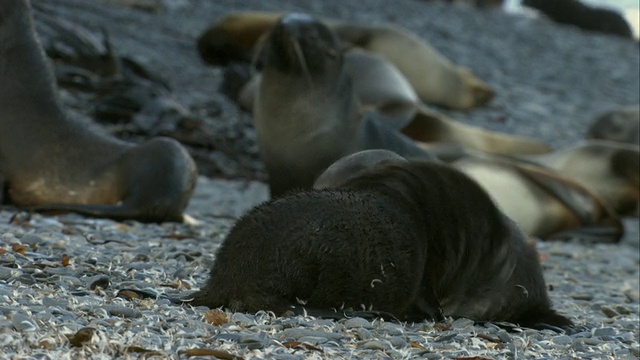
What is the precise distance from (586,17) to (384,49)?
8861 millimetres

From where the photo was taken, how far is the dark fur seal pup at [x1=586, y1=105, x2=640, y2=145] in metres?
11.6

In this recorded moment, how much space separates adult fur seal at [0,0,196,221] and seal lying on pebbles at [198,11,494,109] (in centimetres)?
671

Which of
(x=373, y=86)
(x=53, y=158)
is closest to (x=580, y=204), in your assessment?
(x=373, y=86)

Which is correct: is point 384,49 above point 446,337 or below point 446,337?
below

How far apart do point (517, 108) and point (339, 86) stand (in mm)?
7224

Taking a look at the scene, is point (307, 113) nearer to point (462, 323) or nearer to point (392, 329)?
point (462, 323)

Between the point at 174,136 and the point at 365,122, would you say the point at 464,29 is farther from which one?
the point at 365,122

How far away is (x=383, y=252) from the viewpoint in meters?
3.46

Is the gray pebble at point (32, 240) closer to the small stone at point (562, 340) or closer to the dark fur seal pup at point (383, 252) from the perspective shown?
the dark fur seal pup at point (383, 252)

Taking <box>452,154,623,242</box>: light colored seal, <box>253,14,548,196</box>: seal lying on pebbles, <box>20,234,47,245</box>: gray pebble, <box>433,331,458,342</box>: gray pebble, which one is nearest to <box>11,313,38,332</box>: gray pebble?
<box>433,331,458,342</box>: gray pebble

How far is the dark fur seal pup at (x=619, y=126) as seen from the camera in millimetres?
11594

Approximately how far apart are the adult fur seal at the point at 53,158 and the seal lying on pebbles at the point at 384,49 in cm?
671

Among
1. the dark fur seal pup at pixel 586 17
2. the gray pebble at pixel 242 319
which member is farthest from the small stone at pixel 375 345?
the dark fur seal pup at pixel 586 17

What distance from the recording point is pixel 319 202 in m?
3.48
